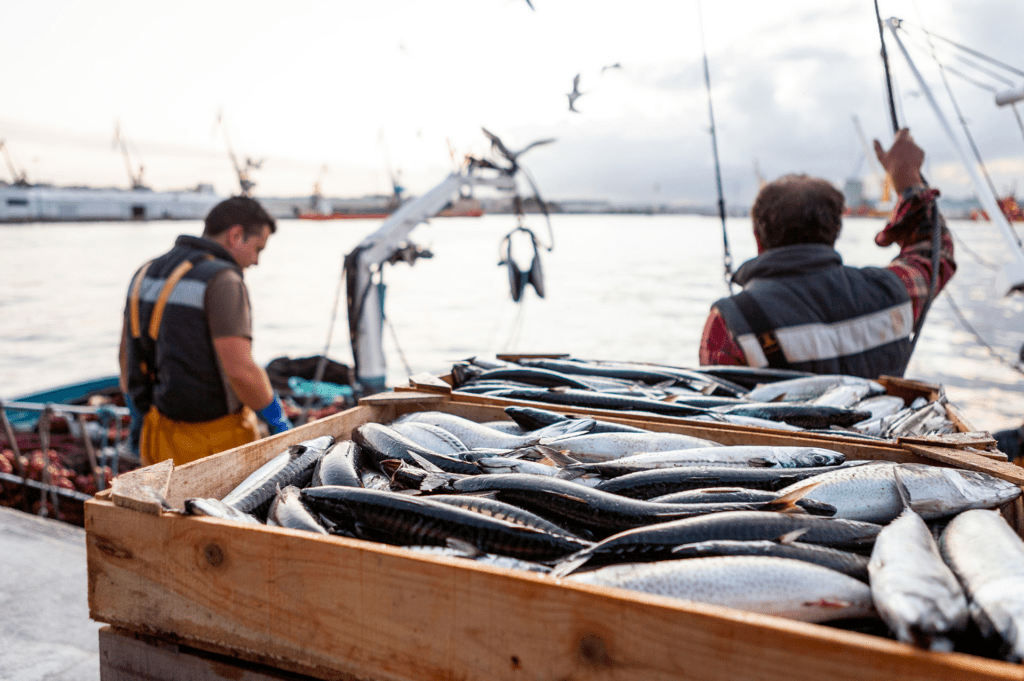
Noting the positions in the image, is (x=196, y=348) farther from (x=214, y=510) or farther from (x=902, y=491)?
(x=902, y=491)

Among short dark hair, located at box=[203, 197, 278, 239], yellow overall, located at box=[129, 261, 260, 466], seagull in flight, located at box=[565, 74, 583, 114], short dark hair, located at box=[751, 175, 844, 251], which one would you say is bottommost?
yellow overall, located at box=[129, 261, 260, 466]

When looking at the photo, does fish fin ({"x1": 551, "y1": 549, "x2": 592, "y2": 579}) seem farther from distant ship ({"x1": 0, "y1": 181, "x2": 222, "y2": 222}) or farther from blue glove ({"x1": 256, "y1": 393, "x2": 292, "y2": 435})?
distant ship ({"x1": 0, "y1": 181, "x2": 222, "y2": 222})

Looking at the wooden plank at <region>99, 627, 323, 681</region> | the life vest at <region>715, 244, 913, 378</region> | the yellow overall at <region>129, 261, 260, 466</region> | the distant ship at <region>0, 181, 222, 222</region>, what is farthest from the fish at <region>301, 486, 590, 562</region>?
the distant ship at <region>0, 181, 222, 222</region>

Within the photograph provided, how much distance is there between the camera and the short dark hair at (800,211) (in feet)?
10.4

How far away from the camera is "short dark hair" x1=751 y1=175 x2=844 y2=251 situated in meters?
3.16

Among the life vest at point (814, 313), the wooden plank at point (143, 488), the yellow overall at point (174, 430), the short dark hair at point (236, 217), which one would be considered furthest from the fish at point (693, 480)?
the short dark hair at point (236, 217)

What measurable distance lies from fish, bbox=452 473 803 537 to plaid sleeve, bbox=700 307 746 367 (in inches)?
70.8

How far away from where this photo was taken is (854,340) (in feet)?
10.4

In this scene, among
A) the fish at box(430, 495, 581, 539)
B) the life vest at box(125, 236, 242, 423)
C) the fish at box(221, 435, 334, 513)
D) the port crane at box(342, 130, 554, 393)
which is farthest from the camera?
the port crane at box(342, 130, 554, 393)

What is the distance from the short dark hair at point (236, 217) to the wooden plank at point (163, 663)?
3024mm

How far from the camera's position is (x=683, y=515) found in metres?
1.46

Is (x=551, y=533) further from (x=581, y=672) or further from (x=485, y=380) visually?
(x=485, y=380)

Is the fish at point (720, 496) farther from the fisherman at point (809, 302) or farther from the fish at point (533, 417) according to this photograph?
the fisherman at point (809, 302)

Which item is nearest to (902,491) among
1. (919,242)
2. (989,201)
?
(919,242)
